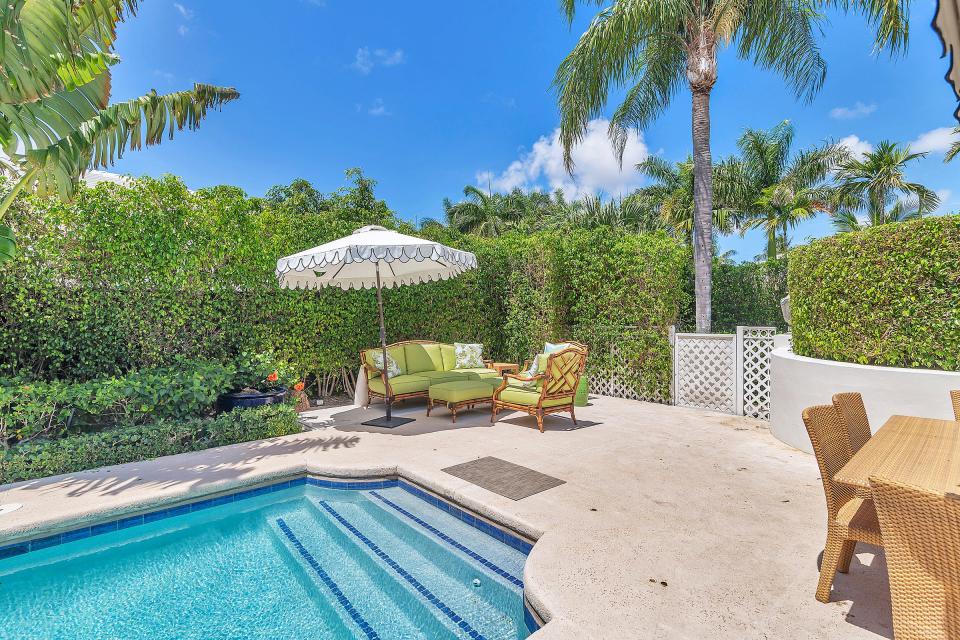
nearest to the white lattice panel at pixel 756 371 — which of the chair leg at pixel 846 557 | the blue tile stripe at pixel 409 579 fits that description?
the chair leg at pixel 846 557

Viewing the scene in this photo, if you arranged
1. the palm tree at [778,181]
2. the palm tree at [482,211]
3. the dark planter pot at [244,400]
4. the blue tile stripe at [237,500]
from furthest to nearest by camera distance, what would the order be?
the palm tree at [482,211], the palm tree at [778,181], the dark planter pot at [244,400], the blue tile stripe at [237,500]

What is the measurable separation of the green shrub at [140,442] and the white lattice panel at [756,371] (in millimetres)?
6972

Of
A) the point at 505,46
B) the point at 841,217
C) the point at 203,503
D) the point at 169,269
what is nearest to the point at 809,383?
the point at 203,503

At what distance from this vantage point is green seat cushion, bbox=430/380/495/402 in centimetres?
705

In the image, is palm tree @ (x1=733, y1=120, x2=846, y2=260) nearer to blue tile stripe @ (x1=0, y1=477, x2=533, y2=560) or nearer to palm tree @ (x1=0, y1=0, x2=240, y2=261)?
blue tile stripe @ (x1=0, y1=477, x2=533, y2=560)

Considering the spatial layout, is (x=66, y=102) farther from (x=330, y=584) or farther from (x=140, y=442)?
(x=330, y=584)

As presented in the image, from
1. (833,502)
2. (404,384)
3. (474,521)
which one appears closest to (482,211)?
(404,384)

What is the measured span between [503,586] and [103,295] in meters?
6.19

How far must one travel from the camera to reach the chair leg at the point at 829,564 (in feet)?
7.88

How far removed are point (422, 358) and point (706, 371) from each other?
16.5 feet

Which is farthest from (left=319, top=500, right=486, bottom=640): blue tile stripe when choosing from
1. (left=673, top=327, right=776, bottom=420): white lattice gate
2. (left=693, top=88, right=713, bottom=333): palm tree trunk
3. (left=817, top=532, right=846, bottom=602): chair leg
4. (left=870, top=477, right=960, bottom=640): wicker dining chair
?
(left=693, top=88, right=713, bottom=333): palm tree trunk

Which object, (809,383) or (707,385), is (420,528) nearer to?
(809,383)

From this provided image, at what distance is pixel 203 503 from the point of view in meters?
4.47

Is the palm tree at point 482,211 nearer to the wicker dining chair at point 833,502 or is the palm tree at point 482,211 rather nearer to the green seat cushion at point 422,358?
the green seat cushion at point 422,358
